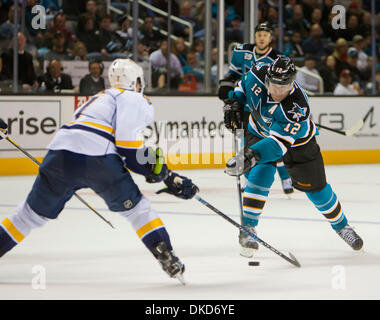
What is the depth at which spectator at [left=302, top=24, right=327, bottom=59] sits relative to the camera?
11.3 meters

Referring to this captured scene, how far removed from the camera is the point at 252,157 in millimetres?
4172

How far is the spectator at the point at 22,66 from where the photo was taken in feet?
27.5

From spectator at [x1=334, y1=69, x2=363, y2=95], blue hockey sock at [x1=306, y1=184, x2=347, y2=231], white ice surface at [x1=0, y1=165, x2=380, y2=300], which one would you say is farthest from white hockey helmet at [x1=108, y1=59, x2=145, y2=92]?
spectator at [x1=334, y1=69, x2=363, y2=95]

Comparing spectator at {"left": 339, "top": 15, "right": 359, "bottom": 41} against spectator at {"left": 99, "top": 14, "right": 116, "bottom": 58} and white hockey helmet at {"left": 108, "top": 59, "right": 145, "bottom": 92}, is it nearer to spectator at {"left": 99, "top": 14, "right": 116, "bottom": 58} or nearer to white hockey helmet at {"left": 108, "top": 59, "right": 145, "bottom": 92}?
spectator at {"left": 99, "top": 14, "right": 116, "bottom": 58}

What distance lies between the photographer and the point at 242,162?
162 inches

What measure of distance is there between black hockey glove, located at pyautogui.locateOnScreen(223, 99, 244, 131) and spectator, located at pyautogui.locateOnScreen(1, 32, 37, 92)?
12.1 ft

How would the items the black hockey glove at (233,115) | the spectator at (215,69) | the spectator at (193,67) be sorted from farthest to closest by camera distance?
the spectator at (193,67)
the spectator at (215,69)
the black hockey glove at (233,115)

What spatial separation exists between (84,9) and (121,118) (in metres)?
6.42

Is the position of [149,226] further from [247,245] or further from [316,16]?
[316,16]

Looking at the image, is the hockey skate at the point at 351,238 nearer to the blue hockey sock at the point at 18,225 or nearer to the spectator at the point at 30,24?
the blue hockey sock at the point at 18,225

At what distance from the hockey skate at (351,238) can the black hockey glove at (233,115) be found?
3.44ft

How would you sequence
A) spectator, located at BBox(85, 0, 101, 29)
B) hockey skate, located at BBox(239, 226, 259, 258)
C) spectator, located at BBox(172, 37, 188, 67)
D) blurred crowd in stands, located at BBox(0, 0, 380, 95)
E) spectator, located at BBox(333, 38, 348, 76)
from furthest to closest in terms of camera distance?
spectator, located at BBox(333, 38, 348, 76)
spectator, located at BBox(172, 37, 188, 67)
spectator, located at BBox(85, 0, 101, 29)
blurred crowd in stands, located at BBox(0, 0, 380, 95)
hockey skate, located at BBox(239, 226, 259, 258)

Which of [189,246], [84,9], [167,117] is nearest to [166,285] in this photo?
[189,246]

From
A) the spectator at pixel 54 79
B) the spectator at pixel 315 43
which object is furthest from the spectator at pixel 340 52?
the spectator at pixel 54 79
